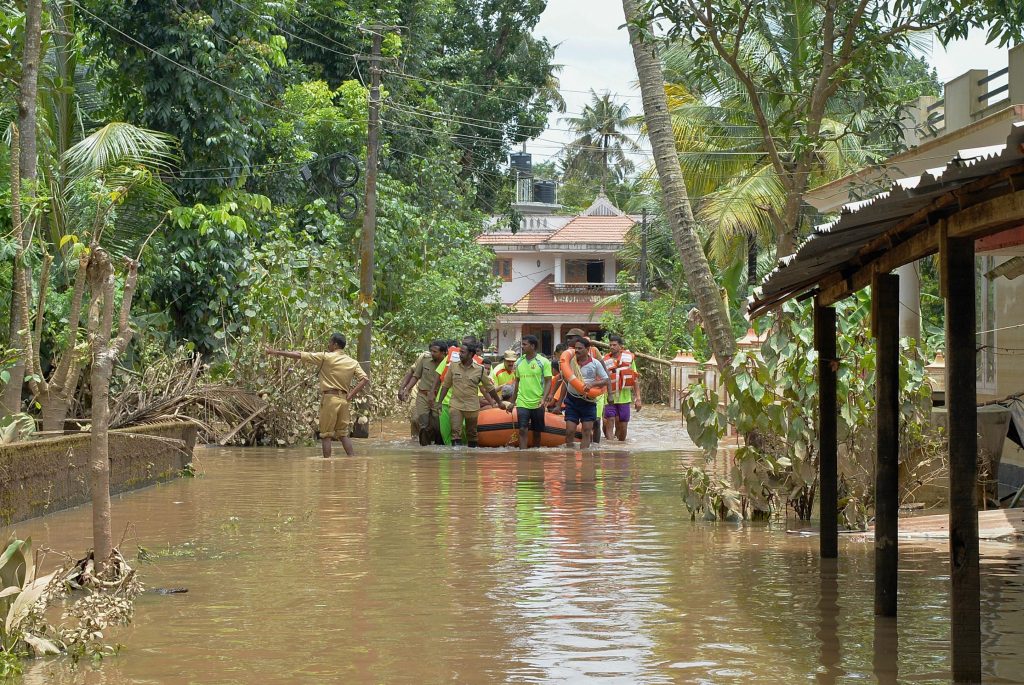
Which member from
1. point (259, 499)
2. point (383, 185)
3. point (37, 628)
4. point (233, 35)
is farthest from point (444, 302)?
point (37, 628)

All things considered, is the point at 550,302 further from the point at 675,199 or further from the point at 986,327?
the point at 675,199

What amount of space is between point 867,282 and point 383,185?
2686cm

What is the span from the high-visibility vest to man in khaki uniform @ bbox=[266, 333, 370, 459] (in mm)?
5240

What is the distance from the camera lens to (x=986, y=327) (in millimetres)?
16891

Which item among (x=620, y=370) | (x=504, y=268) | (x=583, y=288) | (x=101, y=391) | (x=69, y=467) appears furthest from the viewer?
(x=504, y=268)

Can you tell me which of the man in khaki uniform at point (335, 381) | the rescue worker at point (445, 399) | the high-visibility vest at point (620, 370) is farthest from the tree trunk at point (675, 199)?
the high-visibility vest at point (620, 370)

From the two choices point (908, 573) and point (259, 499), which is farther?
point (259, 499)

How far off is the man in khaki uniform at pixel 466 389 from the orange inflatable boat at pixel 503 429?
198 mm

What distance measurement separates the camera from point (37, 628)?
281 inches

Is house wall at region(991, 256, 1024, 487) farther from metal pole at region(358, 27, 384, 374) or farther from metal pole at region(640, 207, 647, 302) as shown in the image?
metal pole at region(640, 207, 647, 302)

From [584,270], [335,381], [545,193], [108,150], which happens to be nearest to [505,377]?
[335,381]

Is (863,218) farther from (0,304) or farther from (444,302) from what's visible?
(444,302)

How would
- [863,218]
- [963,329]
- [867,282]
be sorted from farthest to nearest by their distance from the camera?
[867,282] → [863,218] → [963,329]

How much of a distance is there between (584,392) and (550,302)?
40.8 metres
